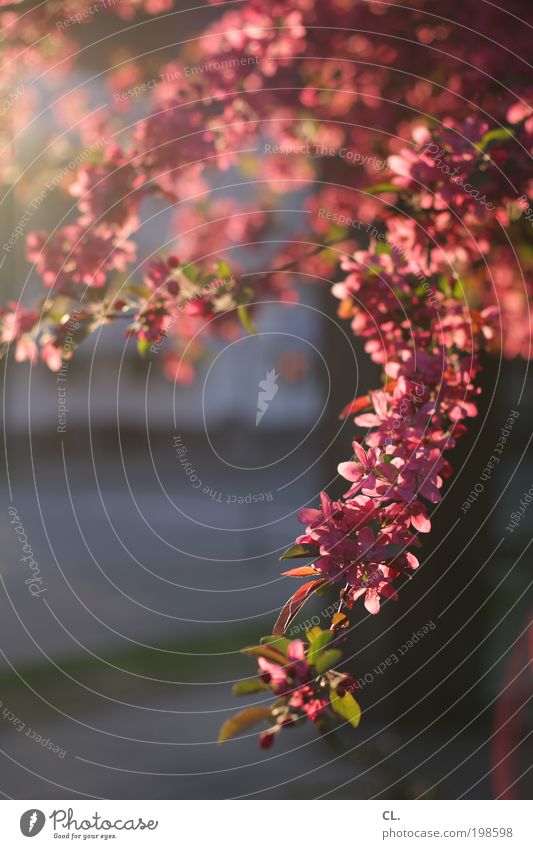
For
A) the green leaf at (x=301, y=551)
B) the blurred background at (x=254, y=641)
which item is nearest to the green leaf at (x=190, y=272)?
the blurred background at (x=254, y=641)

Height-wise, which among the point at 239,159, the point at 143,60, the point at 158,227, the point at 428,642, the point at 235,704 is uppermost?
the point at 143,60

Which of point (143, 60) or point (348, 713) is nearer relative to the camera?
point (348, 713)

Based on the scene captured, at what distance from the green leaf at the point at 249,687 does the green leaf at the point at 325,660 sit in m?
0.06

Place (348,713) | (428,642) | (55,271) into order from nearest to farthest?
(348,713), (55,271), (428,642)

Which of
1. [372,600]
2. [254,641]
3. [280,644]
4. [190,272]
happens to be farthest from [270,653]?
[254,641]

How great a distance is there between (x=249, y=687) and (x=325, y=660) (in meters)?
0.08

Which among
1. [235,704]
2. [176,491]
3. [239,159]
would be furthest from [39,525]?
[239,159]

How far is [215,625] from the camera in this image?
4.10 m

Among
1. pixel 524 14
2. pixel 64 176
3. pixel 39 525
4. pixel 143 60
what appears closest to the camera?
pixel 524 14

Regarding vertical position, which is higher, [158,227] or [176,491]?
[176,491]

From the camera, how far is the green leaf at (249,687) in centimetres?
74

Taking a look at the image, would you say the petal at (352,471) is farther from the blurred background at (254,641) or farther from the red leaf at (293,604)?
the blurred background at (254,641)

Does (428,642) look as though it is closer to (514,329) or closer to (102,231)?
(514,329)

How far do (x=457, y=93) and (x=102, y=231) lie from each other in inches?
32.1
